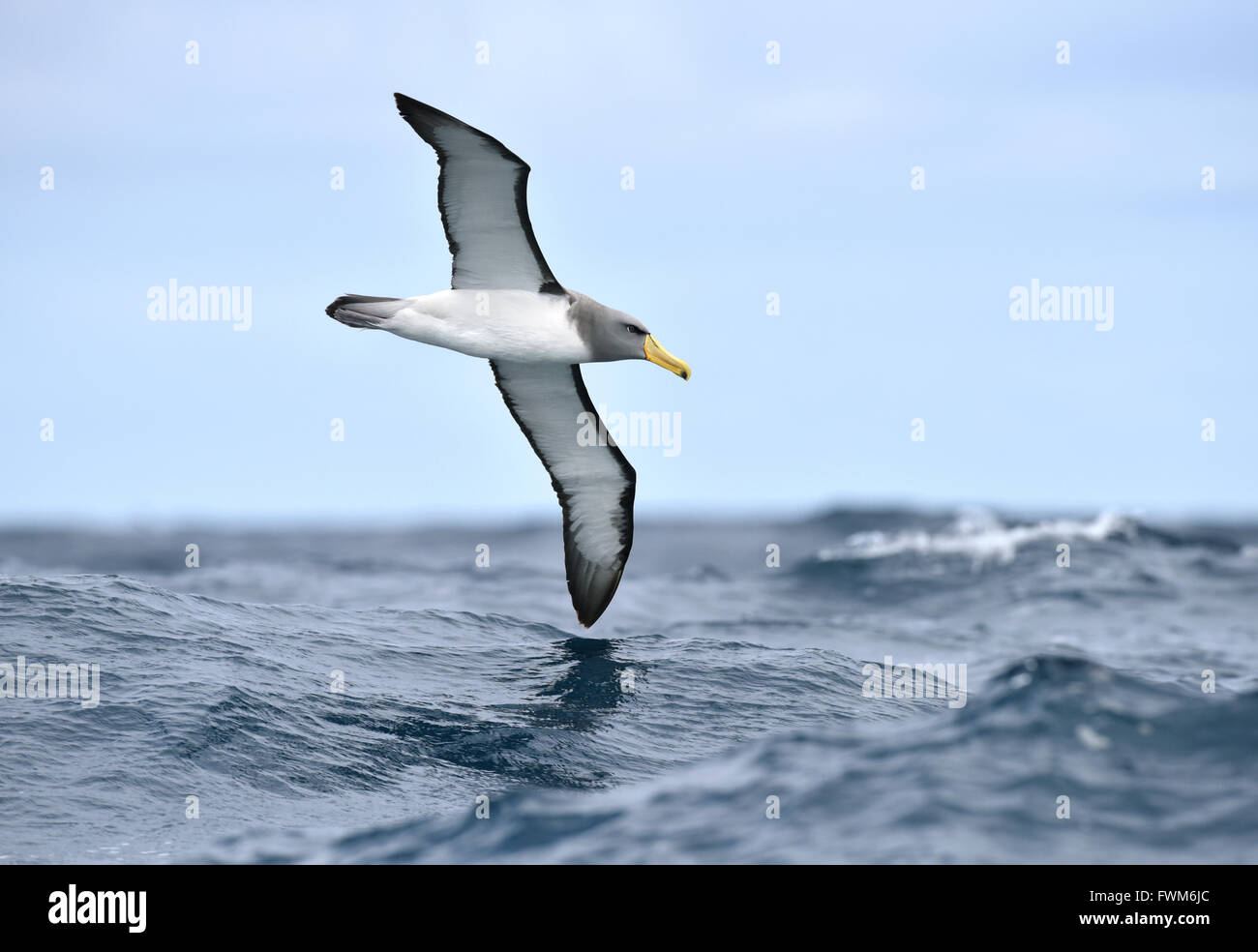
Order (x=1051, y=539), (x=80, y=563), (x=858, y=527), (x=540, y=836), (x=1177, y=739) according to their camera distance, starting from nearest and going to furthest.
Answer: (x=540, y=836), (x=1177, y=739), (x=1051, y=539), (x=858, y=527), (x=80, y=563)

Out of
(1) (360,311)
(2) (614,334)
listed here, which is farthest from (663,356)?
(1) (360,311)

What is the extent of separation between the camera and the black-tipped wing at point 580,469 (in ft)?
50.8

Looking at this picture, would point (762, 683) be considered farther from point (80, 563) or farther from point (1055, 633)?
point (80, 563)

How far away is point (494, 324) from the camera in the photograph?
1382 cm

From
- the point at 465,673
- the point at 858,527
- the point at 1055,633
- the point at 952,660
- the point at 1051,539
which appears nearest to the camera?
the point at 465,673

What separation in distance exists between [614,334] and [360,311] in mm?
2678

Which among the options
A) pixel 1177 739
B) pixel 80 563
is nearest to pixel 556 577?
pixel 1177 739

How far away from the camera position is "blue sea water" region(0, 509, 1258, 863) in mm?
8914

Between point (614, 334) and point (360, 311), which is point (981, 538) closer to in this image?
point (614, 334)

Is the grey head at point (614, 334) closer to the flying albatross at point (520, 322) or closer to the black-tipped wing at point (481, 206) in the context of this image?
the flying albatross at point (520, 322)

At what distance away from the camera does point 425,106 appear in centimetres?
1221
